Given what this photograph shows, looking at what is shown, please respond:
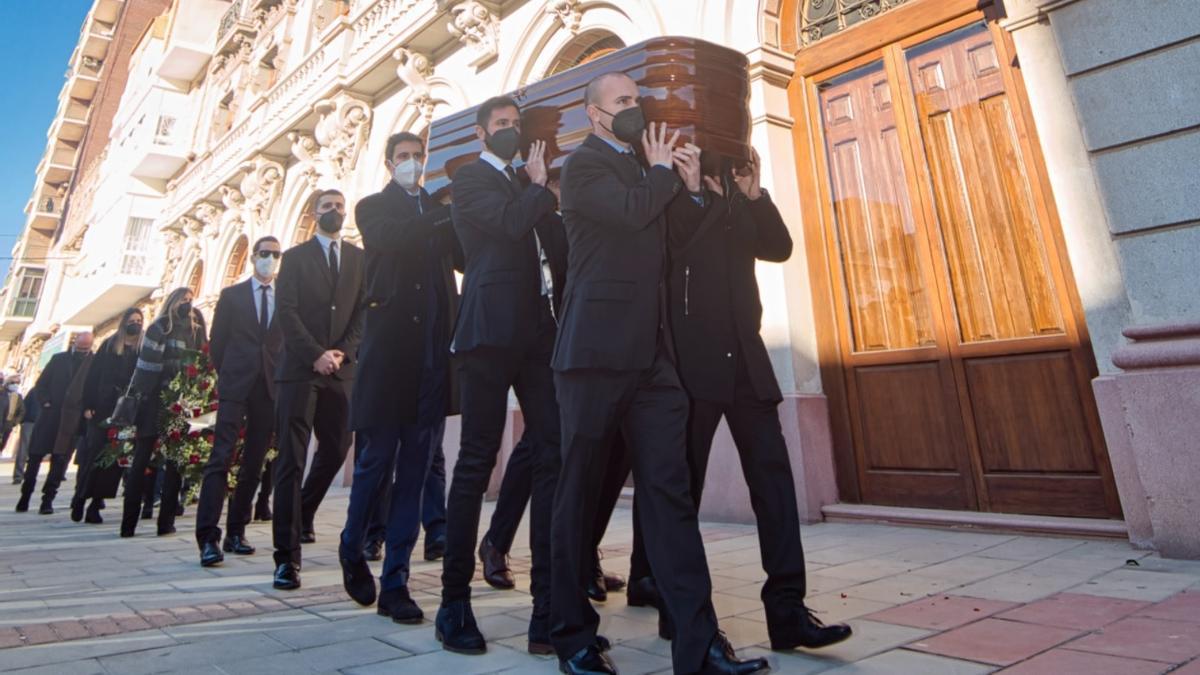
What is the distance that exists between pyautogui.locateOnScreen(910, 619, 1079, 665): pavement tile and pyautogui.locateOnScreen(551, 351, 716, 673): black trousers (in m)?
0.80

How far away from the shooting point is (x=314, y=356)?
3346 mm

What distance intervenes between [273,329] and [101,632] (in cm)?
242

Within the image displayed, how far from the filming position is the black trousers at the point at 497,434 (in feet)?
7.45

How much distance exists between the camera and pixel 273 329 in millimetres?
4453

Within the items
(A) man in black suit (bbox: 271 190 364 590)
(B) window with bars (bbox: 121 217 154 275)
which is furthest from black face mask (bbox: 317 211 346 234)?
(B) window with bars (bbox: 121 217 154 275)

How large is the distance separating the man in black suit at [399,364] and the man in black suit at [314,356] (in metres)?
0.58

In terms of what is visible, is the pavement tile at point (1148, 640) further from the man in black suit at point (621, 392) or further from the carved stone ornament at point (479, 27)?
the carved stone ornament at point (479, 27)

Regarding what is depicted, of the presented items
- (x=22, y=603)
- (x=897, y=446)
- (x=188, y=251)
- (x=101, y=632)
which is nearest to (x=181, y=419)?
(x=22, y=603)

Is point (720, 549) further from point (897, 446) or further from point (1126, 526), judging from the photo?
point (1126, 526)

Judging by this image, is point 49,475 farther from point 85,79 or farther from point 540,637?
point 85,79

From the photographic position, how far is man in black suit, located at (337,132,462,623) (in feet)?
8.94

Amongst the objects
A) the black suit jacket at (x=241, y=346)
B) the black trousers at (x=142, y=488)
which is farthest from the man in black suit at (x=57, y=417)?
the black suit jacket at (x=241, y=346)

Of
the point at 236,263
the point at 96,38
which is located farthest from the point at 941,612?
the point at 96,38

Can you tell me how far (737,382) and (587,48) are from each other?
644 centimetres
